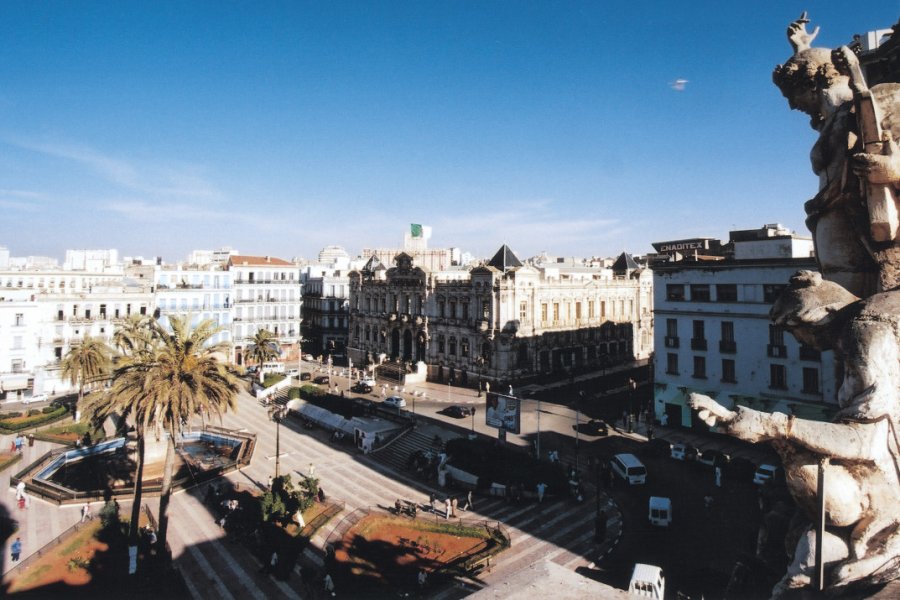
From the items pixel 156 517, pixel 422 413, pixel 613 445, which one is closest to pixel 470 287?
pixel 422 413

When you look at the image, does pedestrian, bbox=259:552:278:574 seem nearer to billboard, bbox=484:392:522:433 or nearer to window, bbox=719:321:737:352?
billboard, bbox=484:392:522:433

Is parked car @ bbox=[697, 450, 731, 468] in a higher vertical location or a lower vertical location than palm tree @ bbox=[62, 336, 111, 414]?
lower

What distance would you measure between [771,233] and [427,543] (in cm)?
4300

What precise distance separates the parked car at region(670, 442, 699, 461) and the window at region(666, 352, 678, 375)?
6438 mm

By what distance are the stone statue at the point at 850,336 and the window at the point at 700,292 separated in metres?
39.7

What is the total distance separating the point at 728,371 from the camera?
40.9 meters

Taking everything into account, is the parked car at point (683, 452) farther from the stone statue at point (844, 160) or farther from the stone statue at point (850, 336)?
the stone statue at point (850, 336)

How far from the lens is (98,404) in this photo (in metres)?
26.4

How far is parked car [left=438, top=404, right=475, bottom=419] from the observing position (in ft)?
164

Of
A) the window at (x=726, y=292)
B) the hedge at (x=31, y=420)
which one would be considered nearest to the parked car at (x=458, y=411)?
the window at (x=726, y=292)

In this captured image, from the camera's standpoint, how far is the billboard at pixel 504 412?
3788 centimetres

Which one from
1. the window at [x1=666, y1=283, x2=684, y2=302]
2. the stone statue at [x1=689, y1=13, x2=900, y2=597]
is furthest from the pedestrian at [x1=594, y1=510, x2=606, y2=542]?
the stone statue at [x1=689, y1=13, x2=900, y2=597]

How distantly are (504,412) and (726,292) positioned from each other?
18688 mm

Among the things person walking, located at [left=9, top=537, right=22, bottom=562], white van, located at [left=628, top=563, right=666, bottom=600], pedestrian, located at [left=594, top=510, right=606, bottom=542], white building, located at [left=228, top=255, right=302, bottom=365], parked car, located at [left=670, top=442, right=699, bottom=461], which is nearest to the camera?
white van, located at [left=628, top=563, right=666, bottom=600]
